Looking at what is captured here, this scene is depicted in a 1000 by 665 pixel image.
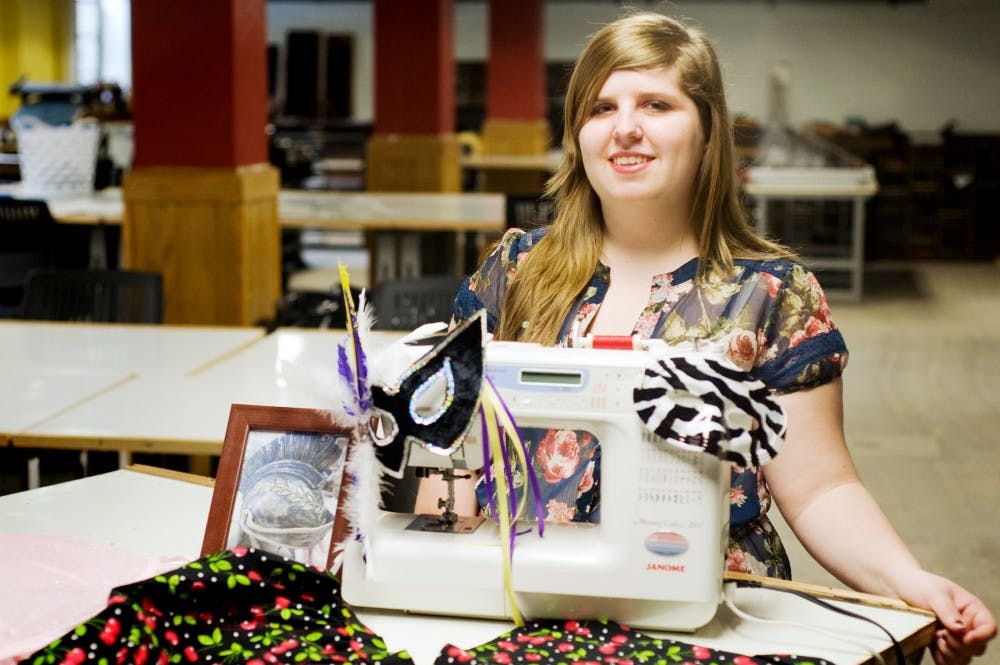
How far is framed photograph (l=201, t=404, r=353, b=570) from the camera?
158cm

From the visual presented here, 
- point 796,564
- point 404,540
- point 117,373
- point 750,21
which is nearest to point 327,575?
point 404,540

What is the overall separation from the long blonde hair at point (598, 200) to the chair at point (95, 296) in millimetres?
2333

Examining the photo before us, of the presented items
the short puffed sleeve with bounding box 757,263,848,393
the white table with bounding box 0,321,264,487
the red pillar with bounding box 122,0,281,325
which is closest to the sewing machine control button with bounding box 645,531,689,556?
the short puffed sleeve with bounding box 757,263,848,393

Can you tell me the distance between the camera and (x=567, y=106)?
76.5 inches

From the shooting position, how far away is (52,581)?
163 centimetres

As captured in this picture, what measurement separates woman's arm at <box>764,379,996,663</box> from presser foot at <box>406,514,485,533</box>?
42 centimetres

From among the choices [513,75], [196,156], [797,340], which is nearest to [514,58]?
[513,75]

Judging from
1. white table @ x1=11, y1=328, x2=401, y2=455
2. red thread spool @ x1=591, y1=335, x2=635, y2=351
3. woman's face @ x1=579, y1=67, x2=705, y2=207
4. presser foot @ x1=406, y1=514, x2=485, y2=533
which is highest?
woman's face @ x1=579, y1=67, x2=705, y2=207

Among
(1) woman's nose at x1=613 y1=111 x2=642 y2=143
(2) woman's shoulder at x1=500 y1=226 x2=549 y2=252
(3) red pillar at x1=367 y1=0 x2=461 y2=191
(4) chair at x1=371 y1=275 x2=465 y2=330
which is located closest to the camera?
(1) woman's nose at x1=613 y1=111 x2=642 y2=143

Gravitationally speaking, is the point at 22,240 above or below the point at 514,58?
below

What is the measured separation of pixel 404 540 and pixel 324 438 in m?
0.17

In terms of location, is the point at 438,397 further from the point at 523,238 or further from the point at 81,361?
the point at 81,361

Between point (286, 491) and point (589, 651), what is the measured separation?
1.40 ft

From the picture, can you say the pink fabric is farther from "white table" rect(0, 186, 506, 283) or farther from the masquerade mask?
"white table" rect(0, 186, 506, 283)
